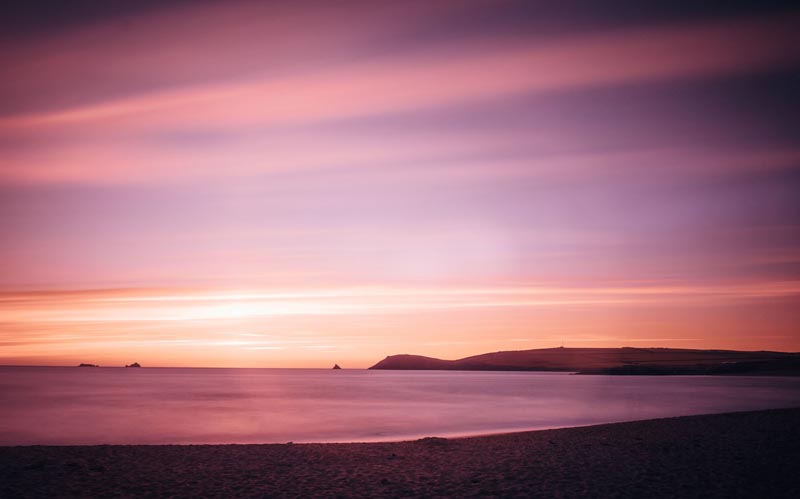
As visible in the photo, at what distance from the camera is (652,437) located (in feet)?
64.8

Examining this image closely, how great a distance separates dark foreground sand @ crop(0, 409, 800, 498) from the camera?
12359mm

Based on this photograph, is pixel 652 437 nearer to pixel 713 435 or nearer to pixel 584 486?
pixel 713 435

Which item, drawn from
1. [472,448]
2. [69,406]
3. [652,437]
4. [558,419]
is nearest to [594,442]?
[652,437]

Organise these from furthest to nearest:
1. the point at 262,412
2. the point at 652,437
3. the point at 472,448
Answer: the point at 262,412
the point at 652,437
the point at 472,448

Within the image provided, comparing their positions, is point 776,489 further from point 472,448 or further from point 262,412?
point 262,412

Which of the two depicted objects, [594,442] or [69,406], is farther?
[69,406]

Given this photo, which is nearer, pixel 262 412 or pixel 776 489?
pixel 776 489

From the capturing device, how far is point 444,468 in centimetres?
1498

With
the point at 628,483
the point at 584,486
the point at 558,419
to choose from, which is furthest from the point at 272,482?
the point at 558,419

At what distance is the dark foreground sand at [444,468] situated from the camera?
487 inches

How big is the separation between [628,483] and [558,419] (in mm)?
25831

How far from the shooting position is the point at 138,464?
15781mm

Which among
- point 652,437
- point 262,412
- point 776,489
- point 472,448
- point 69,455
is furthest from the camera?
point 262,412

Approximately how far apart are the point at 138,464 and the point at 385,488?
7070mm
